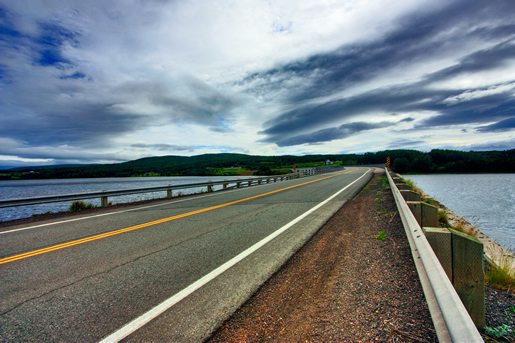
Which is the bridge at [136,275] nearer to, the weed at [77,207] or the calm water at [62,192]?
the weed at [77,207]

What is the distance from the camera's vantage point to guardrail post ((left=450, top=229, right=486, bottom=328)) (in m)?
2.28

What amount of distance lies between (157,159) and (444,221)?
6022 inches

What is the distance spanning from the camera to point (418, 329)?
225cm

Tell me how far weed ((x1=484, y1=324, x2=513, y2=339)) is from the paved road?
90.9 inches

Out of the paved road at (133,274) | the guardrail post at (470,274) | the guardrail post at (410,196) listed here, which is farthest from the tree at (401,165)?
the guardrail post at (470,274)

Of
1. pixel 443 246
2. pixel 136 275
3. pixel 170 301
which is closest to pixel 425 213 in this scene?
pixel 443 246

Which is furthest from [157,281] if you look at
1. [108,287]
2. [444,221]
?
[444,221]

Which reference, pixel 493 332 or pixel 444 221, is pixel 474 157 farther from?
pixel 493 332

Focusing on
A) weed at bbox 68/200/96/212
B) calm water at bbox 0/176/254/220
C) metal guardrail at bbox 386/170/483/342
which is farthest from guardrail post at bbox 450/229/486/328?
calm water at bbox 0/176/254/220

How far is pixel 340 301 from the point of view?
2.98 meters

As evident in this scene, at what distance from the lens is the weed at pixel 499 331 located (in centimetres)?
209

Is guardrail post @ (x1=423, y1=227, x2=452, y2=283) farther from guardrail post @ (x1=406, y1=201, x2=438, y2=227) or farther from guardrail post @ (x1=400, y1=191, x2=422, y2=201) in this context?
guardrail post @ (x1=400, y1=191, x2=422, y2=201)

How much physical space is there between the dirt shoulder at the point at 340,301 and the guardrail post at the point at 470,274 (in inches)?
14.7

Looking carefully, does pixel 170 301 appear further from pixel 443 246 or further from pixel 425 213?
pixel 425 213
